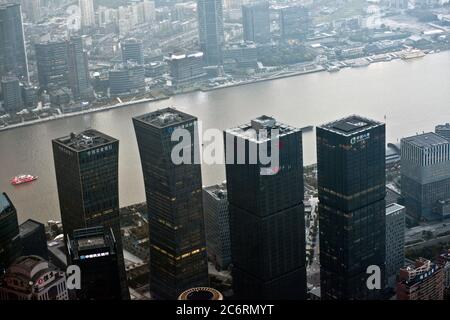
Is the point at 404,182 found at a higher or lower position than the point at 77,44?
lower

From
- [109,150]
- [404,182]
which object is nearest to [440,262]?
[404,182]

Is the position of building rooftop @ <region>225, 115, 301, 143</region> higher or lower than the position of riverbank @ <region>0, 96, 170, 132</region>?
higher

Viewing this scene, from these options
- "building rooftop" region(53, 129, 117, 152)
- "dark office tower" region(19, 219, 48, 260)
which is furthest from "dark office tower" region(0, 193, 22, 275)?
"building rooftop" region(53, 129, 117, 152)

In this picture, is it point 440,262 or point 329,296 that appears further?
point 440,262

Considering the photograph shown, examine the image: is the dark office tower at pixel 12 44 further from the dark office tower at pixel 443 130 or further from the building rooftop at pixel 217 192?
the dark office tower at pixel 443 130

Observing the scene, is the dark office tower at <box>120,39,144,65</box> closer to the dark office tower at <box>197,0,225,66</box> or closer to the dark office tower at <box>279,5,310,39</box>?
the dark office tower at <box>197,0,225,66</box>

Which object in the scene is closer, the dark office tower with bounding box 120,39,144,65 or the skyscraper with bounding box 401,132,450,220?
the skyscraper with bounding box 401,132,450,220
